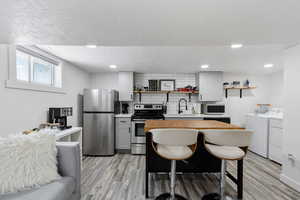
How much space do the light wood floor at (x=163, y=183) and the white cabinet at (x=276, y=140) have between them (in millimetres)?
205

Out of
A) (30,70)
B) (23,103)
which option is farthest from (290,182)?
(30,70)

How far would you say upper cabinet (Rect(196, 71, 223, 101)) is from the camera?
158 inches

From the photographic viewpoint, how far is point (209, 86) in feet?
13.2

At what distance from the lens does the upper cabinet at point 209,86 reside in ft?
13.2

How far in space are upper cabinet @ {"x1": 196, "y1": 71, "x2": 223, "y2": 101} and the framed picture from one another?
2.66ft

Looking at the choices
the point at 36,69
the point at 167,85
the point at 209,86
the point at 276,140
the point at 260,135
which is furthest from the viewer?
the point at 167,85

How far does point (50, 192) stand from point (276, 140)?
4.14 meters

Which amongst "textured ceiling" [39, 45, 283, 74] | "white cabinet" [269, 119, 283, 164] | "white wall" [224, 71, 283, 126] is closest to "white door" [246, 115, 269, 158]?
"white cabinet" [269, 119, 283, 164]

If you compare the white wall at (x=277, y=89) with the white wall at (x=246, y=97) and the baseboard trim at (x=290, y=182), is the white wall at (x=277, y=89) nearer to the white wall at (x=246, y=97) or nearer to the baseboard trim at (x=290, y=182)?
the white wall at (x=246, y=97)

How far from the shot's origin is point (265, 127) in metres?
3.36

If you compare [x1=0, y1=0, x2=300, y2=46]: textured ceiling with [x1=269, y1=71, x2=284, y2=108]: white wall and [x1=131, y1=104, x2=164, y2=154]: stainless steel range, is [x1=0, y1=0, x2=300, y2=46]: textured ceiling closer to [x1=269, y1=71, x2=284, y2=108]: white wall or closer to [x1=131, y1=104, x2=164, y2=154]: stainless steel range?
[x1=131, y1=104, x2=164, y2=154]: stainless steel range

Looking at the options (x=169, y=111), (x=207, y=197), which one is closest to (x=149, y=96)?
(x=169, y=111)

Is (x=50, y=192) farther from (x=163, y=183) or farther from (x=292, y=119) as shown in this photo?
(x=292, y=119)

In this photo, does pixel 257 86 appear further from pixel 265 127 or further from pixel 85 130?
pixel 85 130
